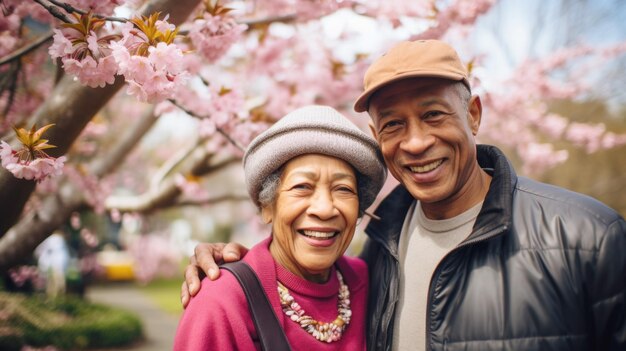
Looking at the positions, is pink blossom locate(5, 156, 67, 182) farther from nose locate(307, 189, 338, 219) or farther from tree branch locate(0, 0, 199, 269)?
nose locate(307, 189, 338, 219)

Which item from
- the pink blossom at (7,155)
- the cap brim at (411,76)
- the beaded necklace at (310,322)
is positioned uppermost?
the cap brim at (411,76)

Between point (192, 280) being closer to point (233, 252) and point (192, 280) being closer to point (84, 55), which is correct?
point (233, 252)

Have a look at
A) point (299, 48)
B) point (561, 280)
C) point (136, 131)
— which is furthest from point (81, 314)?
point (561, 280)

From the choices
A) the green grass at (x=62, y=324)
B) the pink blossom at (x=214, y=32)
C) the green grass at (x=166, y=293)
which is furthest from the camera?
the green grass at (x=166, y=293)

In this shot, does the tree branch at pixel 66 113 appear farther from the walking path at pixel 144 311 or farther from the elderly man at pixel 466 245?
the walking path at pixel 144 311

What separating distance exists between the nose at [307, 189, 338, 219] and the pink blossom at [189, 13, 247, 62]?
132cm

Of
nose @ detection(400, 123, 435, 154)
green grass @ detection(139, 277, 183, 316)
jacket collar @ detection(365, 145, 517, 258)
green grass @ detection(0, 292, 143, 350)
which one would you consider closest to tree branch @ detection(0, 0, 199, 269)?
nose @ detection(400, 123, 435, 154)

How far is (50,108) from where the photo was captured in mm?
2154

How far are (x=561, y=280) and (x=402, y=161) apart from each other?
2.30 feet

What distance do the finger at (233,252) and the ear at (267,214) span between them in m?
0.16

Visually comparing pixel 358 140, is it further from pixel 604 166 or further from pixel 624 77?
pixel 604 166

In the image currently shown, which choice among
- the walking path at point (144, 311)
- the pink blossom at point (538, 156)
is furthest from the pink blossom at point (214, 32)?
the walking path at point (144, 311)

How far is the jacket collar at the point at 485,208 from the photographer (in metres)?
1.66

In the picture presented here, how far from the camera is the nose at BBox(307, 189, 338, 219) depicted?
1787 mm
